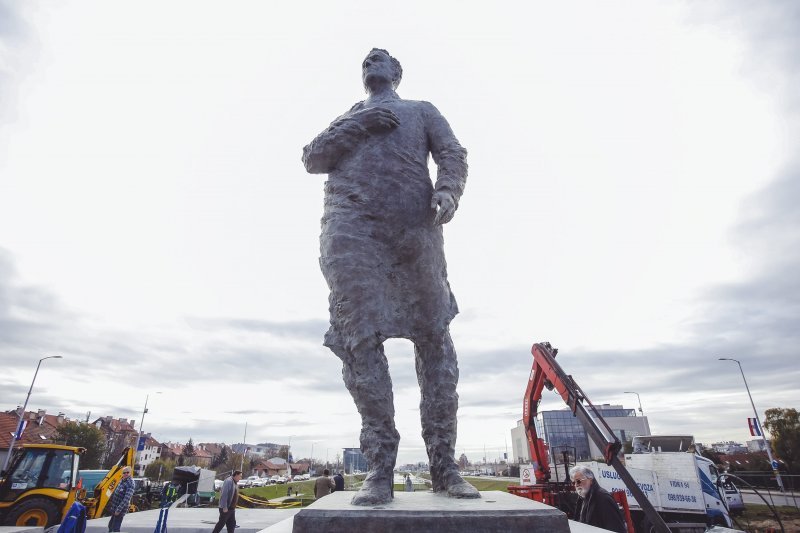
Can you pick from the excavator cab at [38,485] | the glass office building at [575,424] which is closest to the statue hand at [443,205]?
the excavator cab at [38,485]

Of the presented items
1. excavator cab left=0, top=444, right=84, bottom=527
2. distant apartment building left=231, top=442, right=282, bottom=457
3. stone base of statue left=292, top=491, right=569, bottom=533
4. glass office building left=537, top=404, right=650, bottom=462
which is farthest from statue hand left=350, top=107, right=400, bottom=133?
distant apartment building left=231, top=442, right=282, bottom=457

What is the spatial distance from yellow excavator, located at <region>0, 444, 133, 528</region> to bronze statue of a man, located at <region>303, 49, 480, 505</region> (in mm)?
11577

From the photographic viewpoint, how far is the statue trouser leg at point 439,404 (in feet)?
10.2

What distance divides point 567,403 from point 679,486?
6.08 meters

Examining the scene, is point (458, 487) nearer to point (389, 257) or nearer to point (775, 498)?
point (389, 257)

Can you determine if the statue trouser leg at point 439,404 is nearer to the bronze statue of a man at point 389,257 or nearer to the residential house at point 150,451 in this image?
the bronze statue of a man at point 389,257

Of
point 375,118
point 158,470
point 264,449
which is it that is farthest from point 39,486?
point 264,449

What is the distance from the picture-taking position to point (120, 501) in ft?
25.0

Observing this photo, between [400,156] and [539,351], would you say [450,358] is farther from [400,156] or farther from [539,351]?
[539,351]

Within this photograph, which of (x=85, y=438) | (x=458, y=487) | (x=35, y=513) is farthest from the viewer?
(x=85, y=438)

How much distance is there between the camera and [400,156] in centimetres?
351

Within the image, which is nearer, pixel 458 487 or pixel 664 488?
pixel 458 487

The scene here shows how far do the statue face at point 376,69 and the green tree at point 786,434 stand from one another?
3691cm

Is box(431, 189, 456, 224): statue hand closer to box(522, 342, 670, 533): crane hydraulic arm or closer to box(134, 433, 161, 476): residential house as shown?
box(522, 342, 670, 533): crane hydraulic arm
